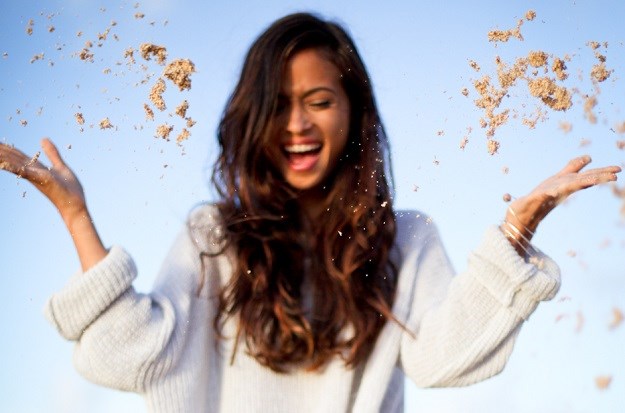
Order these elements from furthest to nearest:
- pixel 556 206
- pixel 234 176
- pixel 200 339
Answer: pixel 234 176, pixel 200 339, pixel 556 206

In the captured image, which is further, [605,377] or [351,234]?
[351,234]

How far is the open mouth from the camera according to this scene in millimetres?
2342

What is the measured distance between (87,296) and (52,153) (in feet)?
1.15

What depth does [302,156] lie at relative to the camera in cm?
235

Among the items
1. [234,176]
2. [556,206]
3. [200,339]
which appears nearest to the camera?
[556,206]

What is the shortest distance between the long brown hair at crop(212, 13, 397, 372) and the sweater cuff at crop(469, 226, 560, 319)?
0.29 meters

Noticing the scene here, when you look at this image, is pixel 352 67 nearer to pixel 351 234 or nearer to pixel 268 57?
pixel 268 57

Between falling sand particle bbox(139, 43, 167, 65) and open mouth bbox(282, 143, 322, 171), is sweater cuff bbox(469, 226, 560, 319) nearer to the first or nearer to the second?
open mouth bbox(282, 143, 322, 171)

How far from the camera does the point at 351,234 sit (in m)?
2.39

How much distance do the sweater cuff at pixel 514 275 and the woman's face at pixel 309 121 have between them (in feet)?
1.50

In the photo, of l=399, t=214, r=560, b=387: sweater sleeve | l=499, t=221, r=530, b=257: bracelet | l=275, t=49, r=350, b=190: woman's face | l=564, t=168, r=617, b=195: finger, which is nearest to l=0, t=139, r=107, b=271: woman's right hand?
l=275, t=49, r=350, b=190: woman's face

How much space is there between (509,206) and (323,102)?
1.75ft

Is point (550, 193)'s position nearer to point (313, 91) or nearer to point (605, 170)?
→ point (605, 170)

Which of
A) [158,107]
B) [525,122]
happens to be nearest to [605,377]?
[525,122]
